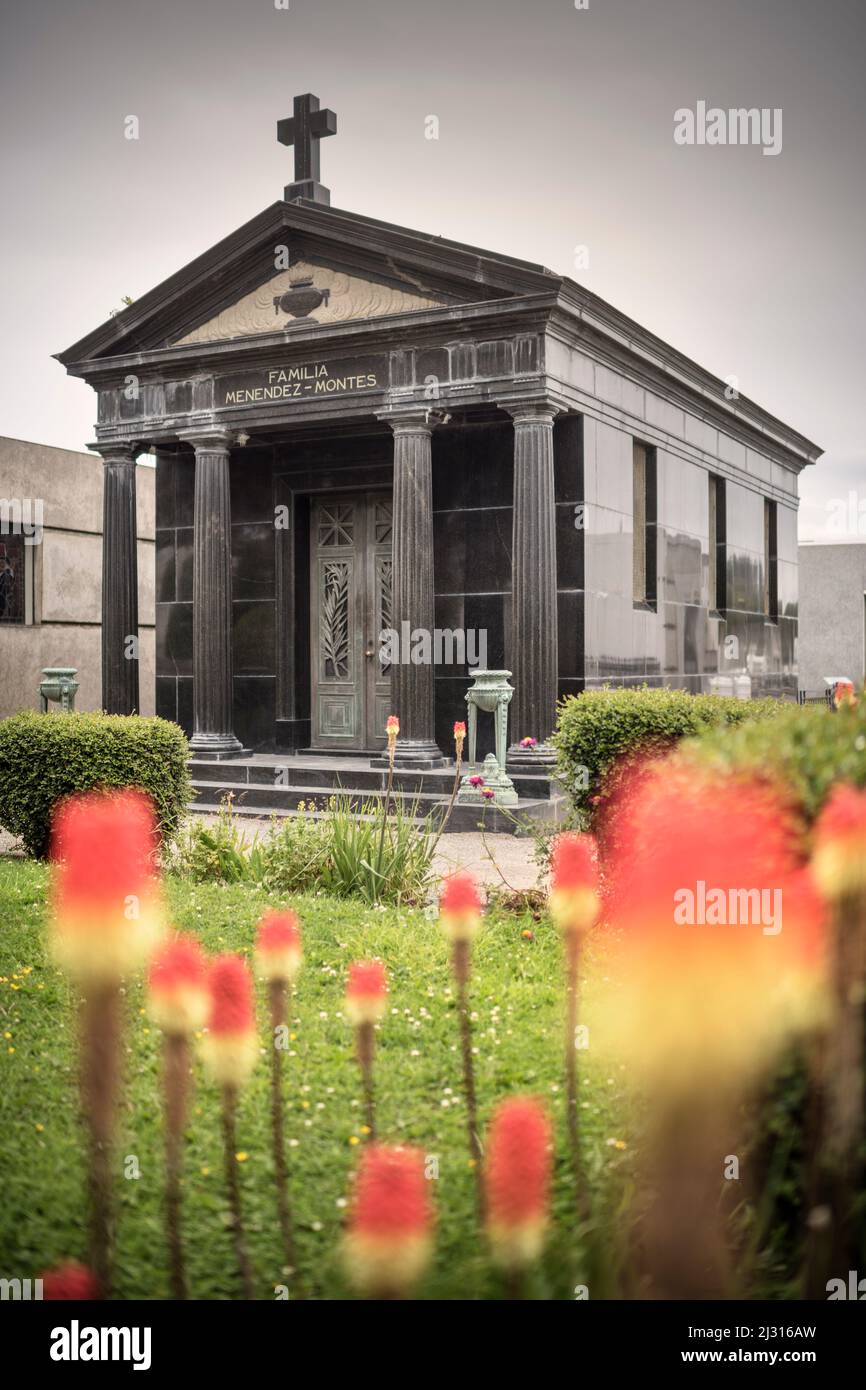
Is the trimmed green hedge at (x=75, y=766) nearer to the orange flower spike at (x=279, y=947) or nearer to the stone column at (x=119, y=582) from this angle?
the stone column at (x=119, y=582)

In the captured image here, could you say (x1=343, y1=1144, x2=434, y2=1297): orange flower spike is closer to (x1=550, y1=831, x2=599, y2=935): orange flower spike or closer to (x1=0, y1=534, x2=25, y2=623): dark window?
(x1=550, y1=831, x2=599, y2=935): orange flower spike

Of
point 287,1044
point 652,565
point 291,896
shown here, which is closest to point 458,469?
point 652,565

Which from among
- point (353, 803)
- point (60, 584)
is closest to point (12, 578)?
point (60, 584)

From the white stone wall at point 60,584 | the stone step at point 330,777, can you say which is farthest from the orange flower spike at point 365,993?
the white stone wall at point 60,584

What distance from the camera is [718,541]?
1830 centimetres

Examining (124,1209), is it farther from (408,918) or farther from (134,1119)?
(408,918)

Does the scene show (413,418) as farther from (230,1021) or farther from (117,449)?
(230,1021)

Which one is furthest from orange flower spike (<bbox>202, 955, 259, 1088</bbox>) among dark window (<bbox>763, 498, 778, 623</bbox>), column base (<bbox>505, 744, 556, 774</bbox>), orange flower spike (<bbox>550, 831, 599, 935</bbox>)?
dark window (<bbox>763, 498, 778, 623</bbox>)

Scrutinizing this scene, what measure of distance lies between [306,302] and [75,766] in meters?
6.90

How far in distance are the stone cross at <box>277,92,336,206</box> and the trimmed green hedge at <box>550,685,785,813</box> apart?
8.52 metres

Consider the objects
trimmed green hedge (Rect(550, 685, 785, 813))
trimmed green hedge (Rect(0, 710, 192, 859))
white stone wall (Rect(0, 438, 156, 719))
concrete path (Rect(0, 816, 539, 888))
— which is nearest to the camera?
trimmed green hedge (Rect(550, 685, 785, 813))

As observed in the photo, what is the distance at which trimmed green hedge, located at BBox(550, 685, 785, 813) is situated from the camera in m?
8.21
